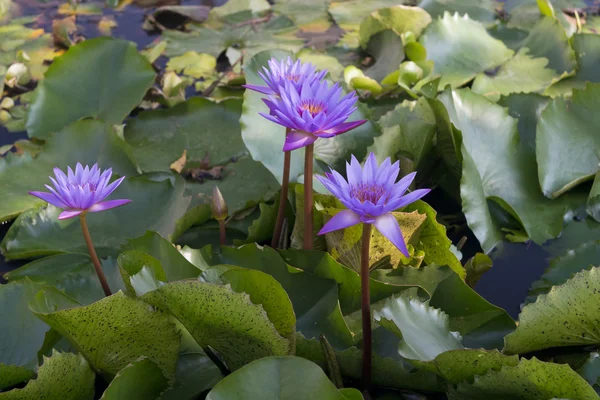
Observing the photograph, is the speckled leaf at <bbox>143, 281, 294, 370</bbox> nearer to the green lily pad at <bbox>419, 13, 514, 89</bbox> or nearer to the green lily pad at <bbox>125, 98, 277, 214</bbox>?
the green lily pad at <bbox>125, 98, 277, 214</bbox>

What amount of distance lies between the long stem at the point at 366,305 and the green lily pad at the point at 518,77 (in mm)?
1234

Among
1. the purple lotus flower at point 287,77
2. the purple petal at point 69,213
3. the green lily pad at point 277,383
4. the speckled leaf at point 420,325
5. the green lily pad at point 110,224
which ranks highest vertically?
the purple lotus flower at point 287,77

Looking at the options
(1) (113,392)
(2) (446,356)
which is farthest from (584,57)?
(1) (113,392)

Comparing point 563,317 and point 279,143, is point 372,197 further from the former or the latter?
point 279,143

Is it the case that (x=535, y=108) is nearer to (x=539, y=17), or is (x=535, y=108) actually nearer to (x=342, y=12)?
(x=539, y=17)

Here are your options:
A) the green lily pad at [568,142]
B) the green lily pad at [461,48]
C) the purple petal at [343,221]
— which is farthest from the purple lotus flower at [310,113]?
the green lily pad at [461,48]

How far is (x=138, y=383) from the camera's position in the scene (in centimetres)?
100

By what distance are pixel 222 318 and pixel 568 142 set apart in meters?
1.12

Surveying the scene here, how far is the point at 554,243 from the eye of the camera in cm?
150

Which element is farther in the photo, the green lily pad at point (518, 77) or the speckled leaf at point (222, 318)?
the green lily pad at point (518, 77)

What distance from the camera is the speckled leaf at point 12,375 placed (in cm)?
99

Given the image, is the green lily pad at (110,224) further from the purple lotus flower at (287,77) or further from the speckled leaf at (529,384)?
the speckled leaf at (529,384)

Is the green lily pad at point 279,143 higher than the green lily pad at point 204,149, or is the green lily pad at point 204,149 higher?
the green lily pad at point 279,143

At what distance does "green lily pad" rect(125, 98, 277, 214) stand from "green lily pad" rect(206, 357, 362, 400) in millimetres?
789
